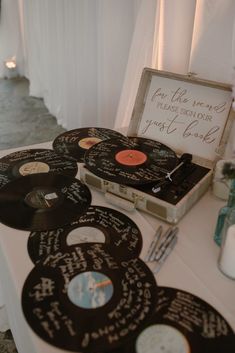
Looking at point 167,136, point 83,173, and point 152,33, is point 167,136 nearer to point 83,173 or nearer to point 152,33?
point 83,173

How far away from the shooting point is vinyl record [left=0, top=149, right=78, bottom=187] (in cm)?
89

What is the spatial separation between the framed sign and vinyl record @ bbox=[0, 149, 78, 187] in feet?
0.67

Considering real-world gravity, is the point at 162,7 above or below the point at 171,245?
above

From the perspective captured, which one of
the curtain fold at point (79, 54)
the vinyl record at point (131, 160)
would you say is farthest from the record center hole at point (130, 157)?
the curtain fold at point (79, 54)

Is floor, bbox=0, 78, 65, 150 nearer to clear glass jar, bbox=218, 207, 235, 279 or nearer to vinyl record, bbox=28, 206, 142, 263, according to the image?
vinyl record, bbox=28, 206, 142, 263

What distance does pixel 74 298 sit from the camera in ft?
1.80

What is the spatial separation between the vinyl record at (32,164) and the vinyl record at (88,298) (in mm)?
306

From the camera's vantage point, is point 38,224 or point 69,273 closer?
point 69,273

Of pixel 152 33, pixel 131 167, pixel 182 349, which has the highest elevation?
pixel 152 33

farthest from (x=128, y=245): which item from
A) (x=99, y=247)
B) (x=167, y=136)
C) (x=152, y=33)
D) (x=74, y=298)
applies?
(x=152, y=33)

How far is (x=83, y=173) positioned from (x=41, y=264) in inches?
10.4

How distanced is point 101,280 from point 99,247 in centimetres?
8

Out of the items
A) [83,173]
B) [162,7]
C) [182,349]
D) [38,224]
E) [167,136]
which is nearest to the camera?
[182,349]

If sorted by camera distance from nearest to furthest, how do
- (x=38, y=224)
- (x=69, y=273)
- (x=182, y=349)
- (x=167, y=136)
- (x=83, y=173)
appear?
1. (x=182, y=349)
2. (x=69, y=273)
3. (x=38, y=224)
4. (x=83, y=173)
5. (x=167, y=136)
